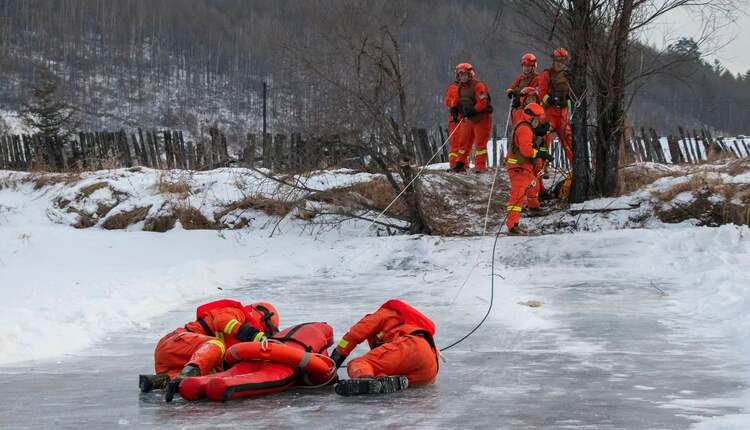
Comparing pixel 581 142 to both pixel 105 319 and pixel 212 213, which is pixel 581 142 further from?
pixel 105 319

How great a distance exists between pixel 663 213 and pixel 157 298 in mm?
7788

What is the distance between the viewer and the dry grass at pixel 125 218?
16.6 metres

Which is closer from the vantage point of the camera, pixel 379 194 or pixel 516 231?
pixel 516 231

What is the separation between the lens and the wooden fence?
1562 cm

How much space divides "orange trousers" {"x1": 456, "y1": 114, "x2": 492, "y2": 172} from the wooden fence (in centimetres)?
40

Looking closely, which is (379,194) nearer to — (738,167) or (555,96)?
(555,96)

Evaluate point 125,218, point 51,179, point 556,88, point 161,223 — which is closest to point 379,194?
point 556,88

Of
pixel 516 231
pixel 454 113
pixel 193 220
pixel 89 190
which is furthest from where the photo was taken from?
pixel 89 190

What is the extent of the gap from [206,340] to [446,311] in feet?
11.7

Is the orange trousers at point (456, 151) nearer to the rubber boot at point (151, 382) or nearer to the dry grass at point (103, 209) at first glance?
the dry grass at point (103, 209)

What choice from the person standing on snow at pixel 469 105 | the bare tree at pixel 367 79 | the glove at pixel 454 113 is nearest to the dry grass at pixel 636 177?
the person standing on snow at pixel 469 105

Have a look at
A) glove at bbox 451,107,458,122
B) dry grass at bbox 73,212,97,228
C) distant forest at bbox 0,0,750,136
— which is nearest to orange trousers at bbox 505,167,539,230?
glove at bbox 451,107,458,122

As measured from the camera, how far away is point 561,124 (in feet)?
45.8

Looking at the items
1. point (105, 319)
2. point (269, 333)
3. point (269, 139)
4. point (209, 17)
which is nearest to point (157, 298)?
point (105, 319)
